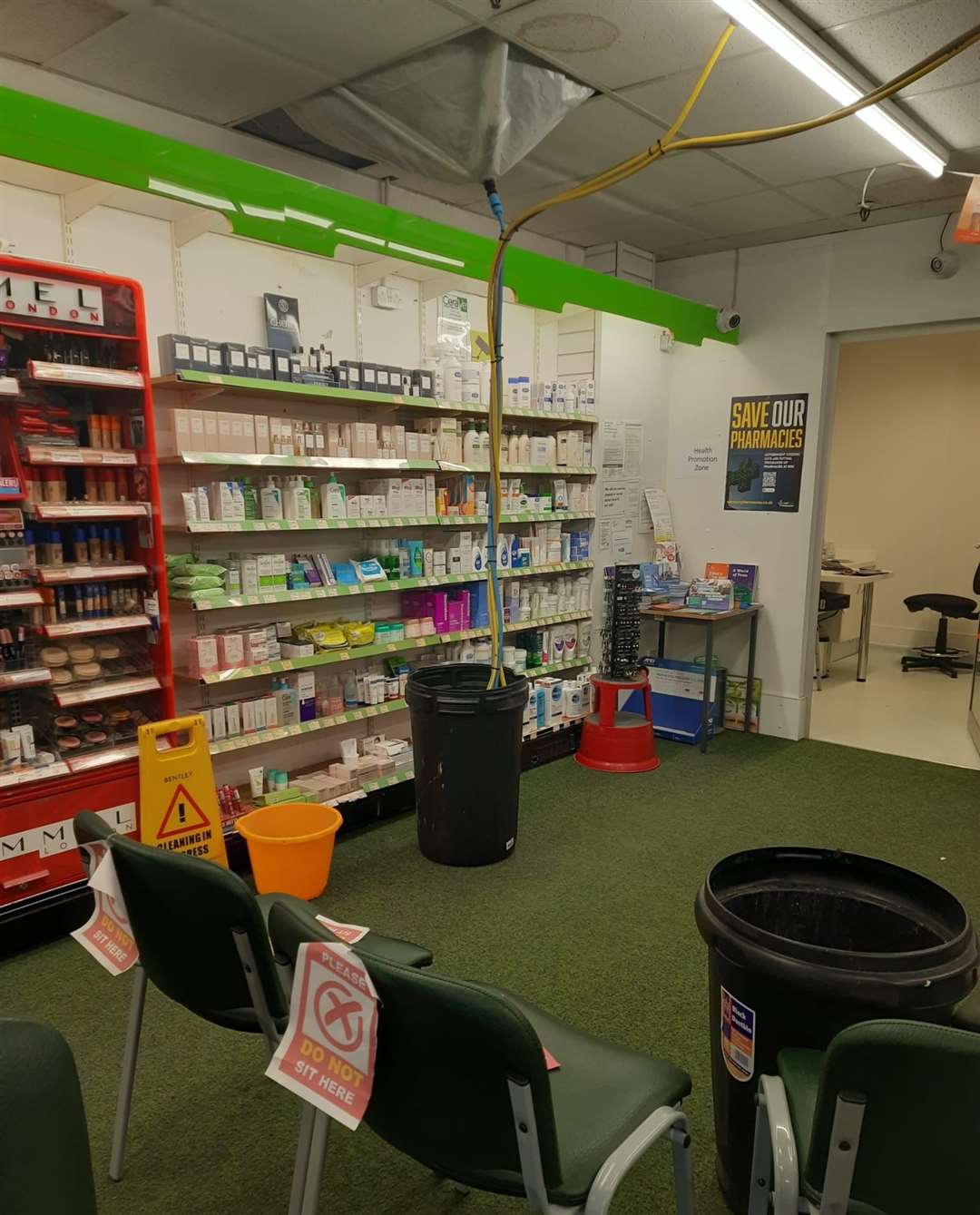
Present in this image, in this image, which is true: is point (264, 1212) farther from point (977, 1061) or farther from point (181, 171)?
point (181, 171)

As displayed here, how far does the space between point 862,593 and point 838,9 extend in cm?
542

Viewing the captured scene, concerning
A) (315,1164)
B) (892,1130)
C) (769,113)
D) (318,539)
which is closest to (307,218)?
(318,539)

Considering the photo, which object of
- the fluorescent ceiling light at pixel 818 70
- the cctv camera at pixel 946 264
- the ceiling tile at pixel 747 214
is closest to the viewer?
the fluorescent ceiling light at pixel 818 70

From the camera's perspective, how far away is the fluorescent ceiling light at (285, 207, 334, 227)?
3.22m

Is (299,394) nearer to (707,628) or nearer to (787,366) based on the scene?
(707,628)

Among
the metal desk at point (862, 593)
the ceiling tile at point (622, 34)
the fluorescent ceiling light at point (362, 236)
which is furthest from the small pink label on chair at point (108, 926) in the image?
the metal desk at point (862, 593)

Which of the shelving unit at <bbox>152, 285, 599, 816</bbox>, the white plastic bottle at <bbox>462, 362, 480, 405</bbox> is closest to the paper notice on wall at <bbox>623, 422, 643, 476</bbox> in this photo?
the shelving unit at <bbox>152, 285, 599, 816</bbox>

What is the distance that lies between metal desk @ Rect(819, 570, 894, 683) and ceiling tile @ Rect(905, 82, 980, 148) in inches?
150

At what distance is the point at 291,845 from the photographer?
10.5 ft

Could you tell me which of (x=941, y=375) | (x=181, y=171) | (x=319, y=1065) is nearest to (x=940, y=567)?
(x=941, y=375)

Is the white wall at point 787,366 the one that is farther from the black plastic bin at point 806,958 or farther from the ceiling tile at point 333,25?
the black plastic bin at point 806,958

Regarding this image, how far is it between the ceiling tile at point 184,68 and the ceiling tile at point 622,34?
0.88 meters

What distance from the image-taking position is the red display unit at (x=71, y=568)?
9.39ft

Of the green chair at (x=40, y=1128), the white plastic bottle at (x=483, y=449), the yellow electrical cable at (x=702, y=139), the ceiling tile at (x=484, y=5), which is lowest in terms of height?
the green chair at (x=40, y=1128)
